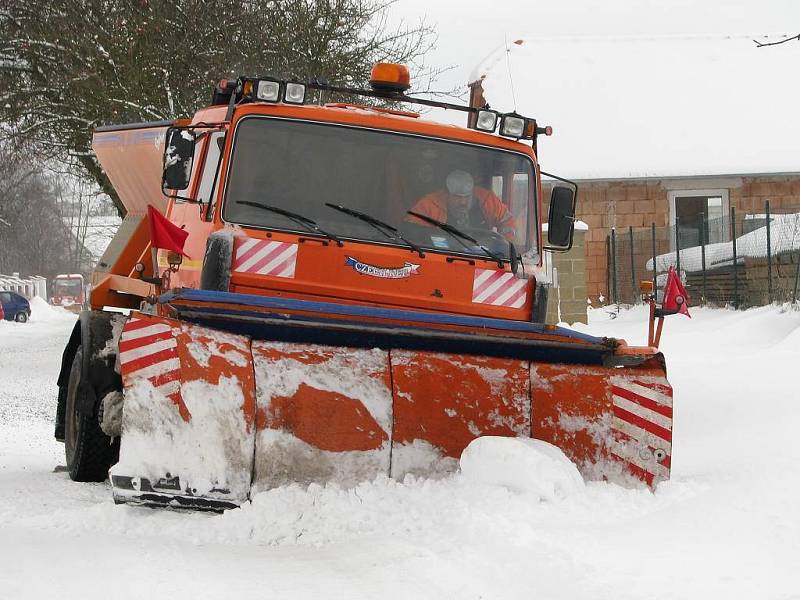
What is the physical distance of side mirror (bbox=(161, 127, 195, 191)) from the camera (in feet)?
20.1

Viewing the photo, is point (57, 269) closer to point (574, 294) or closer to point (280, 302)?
point (574, 294)

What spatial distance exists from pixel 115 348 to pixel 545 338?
93.7 inches

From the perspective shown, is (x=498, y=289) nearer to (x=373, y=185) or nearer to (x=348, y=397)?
(x=373, y=185)

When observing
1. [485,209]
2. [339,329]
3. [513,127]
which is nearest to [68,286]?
[513,127]

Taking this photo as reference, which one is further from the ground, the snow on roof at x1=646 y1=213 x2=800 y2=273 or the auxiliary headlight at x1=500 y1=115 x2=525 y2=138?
the auxiliary headlight at x1=500 y1=115 x2=525 y2=138

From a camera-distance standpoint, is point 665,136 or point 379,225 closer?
point 379,225

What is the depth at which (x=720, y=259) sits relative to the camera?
18047 millimetres

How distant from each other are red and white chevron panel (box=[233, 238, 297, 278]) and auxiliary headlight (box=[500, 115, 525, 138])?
1.51 meters

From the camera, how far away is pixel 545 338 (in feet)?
17.9

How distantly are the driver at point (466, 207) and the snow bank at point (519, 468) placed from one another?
153 cm

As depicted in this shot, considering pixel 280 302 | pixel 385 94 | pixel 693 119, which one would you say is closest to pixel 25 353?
pixel 693 119

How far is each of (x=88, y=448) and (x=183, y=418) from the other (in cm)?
174

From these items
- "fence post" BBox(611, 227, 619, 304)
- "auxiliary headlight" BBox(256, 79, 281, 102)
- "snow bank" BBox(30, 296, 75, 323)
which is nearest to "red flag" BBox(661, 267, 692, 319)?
"auxiliary headlight" BBox(256, 79, 281, 102)

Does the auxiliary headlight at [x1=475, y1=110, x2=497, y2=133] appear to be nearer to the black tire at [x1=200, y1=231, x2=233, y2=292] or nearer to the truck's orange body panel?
the truck's orange body panel
